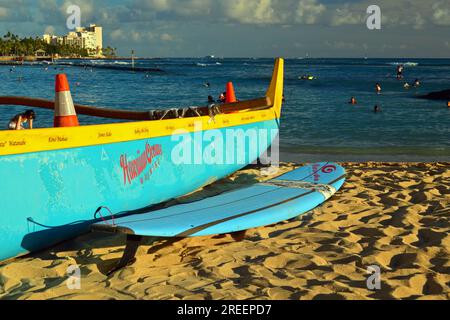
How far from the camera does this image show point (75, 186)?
4523mm

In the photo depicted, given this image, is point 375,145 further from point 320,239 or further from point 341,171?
point 320,239

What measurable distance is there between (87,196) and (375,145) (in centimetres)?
956

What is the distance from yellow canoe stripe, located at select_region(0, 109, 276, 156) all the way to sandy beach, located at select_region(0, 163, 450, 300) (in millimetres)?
986

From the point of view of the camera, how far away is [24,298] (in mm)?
3488

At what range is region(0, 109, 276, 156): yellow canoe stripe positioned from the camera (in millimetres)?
4004

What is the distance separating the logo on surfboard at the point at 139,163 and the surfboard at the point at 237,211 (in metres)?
0.65

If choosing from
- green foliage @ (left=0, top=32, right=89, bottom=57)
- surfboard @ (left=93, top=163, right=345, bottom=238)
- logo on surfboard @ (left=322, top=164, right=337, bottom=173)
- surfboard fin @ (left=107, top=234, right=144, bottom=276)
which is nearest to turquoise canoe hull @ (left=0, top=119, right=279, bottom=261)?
surfboard @ (left=93, top=163, right=345, bottom=238)

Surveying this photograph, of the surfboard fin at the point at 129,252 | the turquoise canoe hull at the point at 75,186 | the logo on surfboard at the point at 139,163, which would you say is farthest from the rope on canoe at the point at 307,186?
the surfboard fin at the point at 129,252

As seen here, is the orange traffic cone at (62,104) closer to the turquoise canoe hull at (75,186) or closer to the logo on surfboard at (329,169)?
the turquoise canoe hull at (75,186)

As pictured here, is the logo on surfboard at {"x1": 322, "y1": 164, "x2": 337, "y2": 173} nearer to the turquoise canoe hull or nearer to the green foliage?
the turquoise canoe hull

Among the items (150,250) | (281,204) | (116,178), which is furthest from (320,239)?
(116,178)

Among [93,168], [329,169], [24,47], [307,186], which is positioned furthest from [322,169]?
[24,47]

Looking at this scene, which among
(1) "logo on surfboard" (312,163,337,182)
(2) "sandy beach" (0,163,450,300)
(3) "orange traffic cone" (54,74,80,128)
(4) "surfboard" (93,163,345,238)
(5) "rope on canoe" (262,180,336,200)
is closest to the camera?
(2) "sandy beach" (0,163,450,300)

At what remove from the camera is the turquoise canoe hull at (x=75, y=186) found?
405cm
